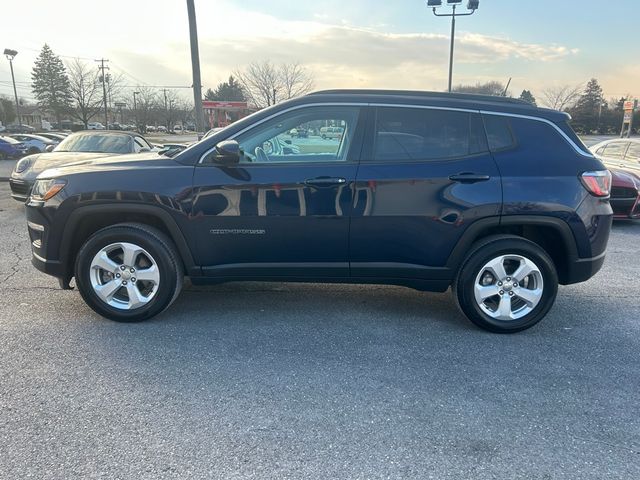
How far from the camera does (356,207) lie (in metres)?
3.58

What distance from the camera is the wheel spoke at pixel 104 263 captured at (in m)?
3.69

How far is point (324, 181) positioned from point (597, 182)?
7.02 ft

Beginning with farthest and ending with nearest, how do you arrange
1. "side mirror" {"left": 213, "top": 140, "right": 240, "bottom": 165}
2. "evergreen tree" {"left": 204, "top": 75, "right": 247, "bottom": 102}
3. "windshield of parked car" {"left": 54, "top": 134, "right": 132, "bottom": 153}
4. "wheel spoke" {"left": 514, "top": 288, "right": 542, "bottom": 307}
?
"evergreen tree" {"left": 204, "top": 75, "right": 247, "bottom": 102} → "windshield of parked car" {"left": 54, "top": 134, "right": 132, "bottom": 153} → "wheel spoke" {"left": 514, "top": 288, "right": 542, "bottom": 307} → "side mirror" {"left": 213, "top": 140, "right": 240, "bottom": 165}

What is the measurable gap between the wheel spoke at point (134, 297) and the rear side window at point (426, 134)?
2244mm

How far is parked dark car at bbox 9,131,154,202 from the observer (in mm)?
8359

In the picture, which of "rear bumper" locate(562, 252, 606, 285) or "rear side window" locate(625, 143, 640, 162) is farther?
"rear side window" locate(625, 143, 640, 162)

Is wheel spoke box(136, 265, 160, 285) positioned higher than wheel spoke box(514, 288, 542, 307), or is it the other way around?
wheel spoke box(136, 265, 160, 285)

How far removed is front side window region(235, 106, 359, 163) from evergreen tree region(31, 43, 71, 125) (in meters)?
65.4

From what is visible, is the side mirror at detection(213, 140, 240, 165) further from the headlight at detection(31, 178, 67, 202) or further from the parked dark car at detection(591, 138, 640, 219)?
the parked dark car at detection(591, 138, 640, 219)

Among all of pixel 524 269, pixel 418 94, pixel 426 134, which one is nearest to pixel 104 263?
pixel 426 134

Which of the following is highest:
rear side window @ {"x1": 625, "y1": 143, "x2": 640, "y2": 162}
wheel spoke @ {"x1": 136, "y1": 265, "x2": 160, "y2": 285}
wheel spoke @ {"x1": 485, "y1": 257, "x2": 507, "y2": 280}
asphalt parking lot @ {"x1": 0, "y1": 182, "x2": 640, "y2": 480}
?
rear side window @ {"x1": 625, "y1": 143, "x2": 640, "y2": 162}

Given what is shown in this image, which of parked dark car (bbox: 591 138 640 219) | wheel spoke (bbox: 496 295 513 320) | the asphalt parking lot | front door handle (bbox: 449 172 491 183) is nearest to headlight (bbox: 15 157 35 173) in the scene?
the asphalt parking lot

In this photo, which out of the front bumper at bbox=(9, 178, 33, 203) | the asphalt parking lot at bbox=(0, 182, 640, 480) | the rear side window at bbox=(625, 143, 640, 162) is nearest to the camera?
the asphalt parking lot at bbox=(0, 182, 640, 480)

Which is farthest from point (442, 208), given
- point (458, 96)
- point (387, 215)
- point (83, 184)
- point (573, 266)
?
point (83, 184)
